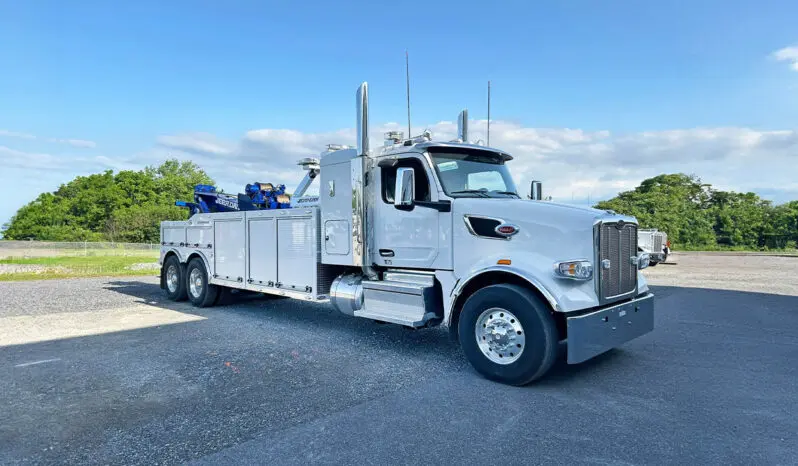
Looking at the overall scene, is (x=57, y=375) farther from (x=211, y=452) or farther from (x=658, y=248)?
(x=658, y=248)

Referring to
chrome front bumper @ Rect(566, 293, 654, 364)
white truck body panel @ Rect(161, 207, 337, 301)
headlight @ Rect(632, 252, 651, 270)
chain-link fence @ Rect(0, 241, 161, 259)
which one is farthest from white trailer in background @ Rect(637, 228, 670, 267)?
chain-link fence @ Rect(0, 241, 161, 259)

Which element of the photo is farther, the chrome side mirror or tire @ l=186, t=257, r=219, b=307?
tire @ l=186, t=257, r=219, b=307

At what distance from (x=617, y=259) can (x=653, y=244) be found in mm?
20485

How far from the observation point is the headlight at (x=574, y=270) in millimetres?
4918

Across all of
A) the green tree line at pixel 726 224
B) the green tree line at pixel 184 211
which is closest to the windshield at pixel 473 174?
the green tree line at pixel 184 211

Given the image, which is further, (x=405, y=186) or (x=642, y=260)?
(x=642, y=260)

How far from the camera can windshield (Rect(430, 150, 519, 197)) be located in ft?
20.1

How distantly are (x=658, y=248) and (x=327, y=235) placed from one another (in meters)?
22.0

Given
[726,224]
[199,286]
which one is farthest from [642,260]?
[726,224]

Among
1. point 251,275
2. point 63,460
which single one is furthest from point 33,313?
point 63,460

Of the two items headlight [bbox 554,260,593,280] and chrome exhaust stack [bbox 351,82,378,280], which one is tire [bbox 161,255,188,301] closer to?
chrome exhaust stack [bbox 351,82,378,280]

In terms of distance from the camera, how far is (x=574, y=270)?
494 centimetres

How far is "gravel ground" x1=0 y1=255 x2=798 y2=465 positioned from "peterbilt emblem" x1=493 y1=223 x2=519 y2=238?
5.38 feet

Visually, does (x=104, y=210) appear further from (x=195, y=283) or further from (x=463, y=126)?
(x=463, y=126)
